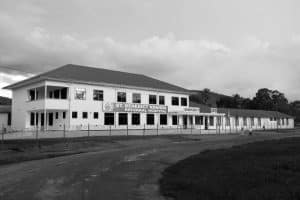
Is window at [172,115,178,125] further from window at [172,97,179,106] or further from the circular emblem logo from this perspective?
the circular emblem logo

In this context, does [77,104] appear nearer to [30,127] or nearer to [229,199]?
[30,127]

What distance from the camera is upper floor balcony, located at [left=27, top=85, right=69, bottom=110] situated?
1496 inches

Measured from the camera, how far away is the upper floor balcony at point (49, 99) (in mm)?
37991

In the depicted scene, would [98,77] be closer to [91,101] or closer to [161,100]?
[91,101]

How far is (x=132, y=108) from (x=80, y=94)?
7626mm

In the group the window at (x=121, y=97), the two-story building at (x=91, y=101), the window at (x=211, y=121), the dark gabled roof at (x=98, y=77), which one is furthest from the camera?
the window at (x=211, y=121)

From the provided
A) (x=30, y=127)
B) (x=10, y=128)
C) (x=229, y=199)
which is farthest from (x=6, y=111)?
(x=229, y=199)

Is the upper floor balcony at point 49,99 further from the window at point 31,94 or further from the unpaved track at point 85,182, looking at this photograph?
the unpaved track at point 85,182

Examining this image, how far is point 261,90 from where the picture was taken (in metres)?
112

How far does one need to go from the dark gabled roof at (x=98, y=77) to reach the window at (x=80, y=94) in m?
1.22

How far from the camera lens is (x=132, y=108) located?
44875mm

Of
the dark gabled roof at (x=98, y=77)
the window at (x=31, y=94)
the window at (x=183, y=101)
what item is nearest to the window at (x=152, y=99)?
the dark gabled roof at (x=98, y=77)

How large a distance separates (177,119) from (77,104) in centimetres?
1692

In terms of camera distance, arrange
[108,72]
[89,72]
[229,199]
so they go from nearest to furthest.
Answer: [229,199] < [89,72] < [108,72]
